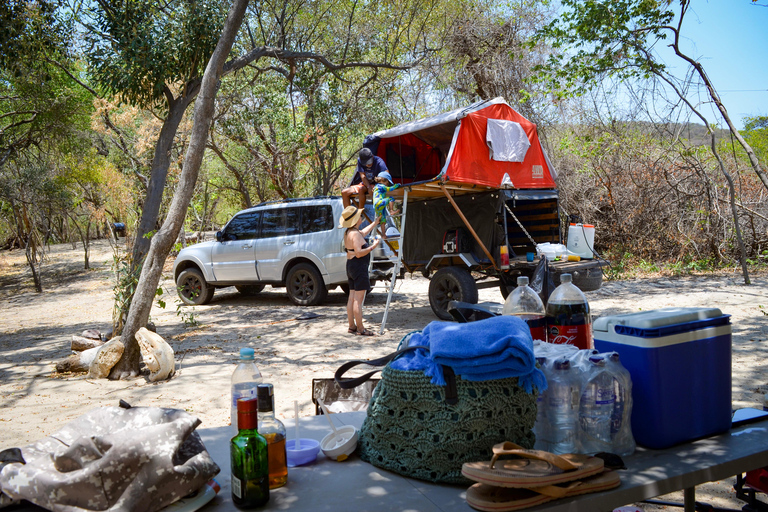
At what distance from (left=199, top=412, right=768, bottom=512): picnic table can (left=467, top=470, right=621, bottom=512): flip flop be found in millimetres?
18

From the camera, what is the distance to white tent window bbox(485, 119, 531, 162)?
A: 8.57 m

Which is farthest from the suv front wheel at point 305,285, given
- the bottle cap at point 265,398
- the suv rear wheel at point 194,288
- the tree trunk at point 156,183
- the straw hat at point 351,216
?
the bottle cap at point 265,398

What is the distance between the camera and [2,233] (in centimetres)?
3131

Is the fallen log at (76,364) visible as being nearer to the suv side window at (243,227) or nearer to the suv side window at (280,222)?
the suv side window at (280,222)

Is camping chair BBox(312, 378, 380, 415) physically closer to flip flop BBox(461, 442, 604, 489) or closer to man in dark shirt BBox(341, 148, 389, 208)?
flip flop BBox(461, 442, 604, 489)

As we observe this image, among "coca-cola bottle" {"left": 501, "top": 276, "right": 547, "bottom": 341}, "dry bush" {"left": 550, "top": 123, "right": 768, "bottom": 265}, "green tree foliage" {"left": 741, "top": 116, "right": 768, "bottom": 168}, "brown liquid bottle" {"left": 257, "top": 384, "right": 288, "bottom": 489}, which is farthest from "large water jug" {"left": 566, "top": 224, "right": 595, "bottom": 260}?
"green tree foliage" {"left": 741, "top": 116, "right": 768, "bottom": 168}

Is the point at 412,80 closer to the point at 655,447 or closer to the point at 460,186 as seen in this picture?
the point at 460,186

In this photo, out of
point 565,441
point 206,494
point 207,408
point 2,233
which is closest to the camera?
point 206,494

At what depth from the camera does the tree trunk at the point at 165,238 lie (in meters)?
6.34

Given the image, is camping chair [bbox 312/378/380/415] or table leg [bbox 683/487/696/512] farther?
camping chair [bbox 312/378/380/415]

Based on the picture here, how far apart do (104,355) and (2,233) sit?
3093cm

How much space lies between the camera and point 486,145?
28.0ft

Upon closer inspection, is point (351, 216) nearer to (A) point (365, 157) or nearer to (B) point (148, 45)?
(A) point (365, 157)

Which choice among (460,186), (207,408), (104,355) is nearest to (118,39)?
(104,355)
